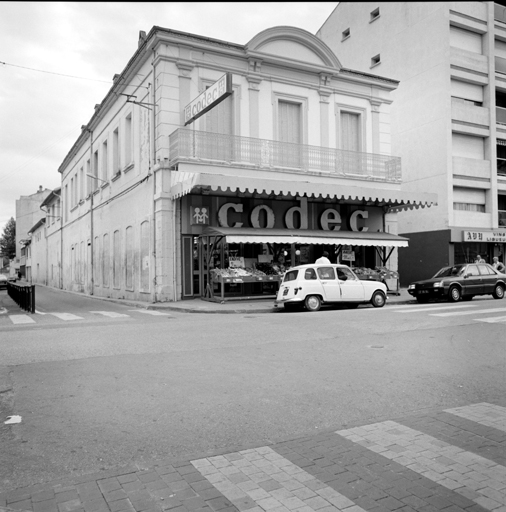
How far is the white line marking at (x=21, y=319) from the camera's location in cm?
1383

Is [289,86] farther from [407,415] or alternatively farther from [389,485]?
[389,485]

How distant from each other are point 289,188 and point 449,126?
46.9ft

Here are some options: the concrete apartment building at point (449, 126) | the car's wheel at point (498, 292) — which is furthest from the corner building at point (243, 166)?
the concrete apartment building at point (449, 126)

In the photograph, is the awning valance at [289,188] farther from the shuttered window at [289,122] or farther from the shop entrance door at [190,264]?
the shuttered window at [289,122]

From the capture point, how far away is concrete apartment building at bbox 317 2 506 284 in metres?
28.9

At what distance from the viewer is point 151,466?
389 centimetres

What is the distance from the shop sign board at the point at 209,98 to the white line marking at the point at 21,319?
354 inches

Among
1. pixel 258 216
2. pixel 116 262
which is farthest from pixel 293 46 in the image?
pixel 116 262

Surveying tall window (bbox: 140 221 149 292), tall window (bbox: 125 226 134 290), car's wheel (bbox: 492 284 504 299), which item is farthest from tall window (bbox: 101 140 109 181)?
car's wheel (bbox: 492 284 504 299)

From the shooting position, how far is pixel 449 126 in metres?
28.6

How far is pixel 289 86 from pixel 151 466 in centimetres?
2068

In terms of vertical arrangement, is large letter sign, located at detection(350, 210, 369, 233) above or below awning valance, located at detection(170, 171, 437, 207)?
below

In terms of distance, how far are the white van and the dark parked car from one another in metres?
2.76

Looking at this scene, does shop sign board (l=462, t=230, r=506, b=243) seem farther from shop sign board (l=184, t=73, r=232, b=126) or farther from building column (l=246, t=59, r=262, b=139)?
shop sign board (l=184, t=73, r=232, b=126)
